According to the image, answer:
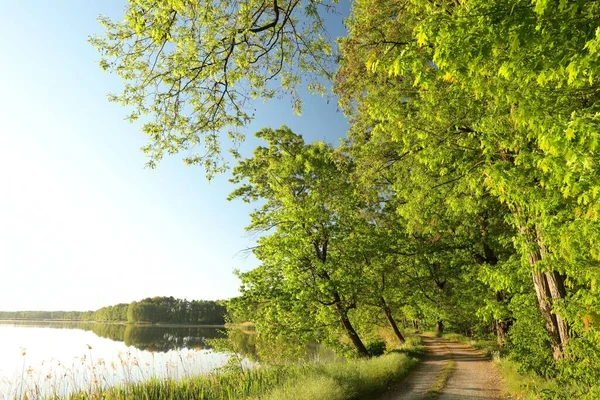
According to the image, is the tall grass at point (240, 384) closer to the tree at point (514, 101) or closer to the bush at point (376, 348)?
the tree at point (514, 101)

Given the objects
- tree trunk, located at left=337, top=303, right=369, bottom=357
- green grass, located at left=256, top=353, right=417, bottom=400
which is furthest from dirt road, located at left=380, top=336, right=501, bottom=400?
tree trunk, located at left=337, top=303, right=369, bottom=357

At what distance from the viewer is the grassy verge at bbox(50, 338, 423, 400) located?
9.69m

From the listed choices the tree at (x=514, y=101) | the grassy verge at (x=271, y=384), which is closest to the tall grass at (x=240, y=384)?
the grassy verge at (x=271, y=384)

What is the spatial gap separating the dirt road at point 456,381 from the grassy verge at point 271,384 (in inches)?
27.7

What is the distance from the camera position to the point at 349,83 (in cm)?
1299

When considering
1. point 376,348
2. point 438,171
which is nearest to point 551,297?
point 438,171

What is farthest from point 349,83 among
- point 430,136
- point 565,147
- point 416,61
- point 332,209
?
point 565,147

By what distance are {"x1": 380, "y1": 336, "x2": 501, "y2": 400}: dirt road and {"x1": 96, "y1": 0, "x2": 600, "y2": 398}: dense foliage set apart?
1541 mm

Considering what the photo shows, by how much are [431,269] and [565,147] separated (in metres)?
22.3

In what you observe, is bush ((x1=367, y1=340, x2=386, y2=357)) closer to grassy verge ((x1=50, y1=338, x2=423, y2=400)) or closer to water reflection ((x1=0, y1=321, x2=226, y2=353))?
grassy verge ((x1=50, y1=338, x2=423, y2=400))

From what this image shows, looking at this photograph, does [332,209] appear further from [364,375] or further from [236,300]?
[364,375]

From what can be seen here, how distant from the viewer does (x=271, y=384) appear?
1149cm

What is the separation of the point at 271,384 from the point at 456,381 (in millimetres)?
6764

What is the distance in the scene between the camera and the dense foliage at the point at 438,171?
4391 mm
